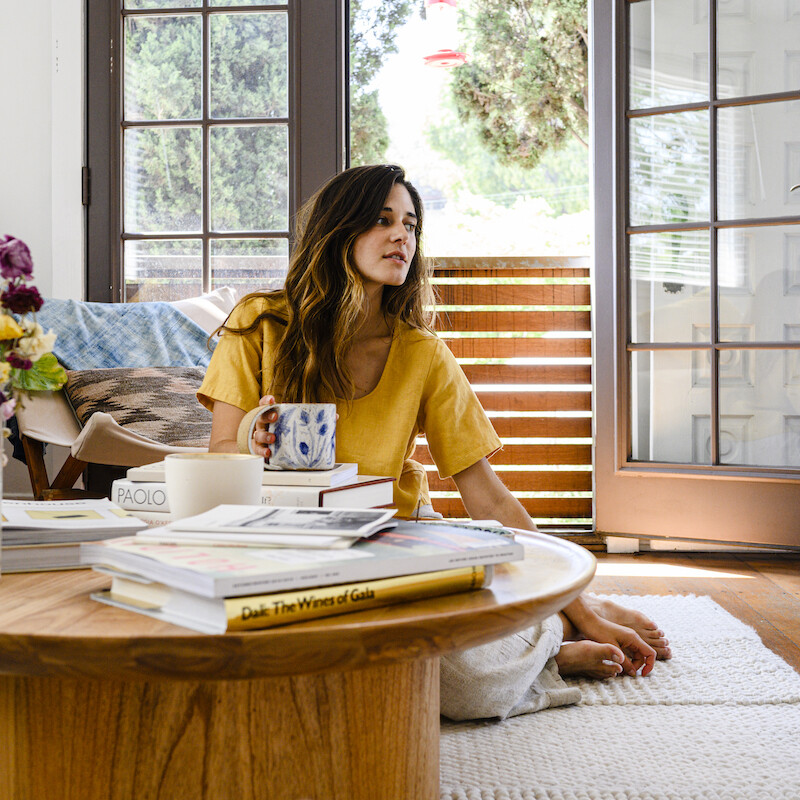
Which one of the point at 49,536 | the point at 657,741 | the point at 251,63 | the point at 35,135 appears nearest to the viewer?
the point at 49,536

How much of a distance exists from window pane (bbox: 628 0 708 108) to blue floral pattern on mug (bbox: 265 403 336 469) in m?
2.28

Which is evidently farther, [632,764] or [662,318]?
[662,318]

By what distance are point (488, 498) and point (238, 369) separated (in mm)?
518

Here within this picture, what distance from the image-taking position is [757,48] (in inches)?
109

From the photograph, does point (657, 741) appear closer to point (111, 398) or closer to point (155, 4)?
point (111, 398)

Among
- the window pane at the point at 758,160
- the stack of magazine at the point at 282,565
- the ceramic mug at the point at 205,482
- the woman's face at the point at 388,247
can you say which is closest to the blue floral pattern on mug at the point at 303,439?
the ceramic mug at the point at 205,482

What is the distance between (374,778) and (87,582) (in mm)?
318

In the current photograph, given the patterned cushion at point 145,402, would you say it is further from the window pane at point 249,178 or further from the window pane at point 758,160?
the window pane at point 758,160

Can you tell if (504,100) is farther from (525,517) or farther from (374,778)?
(374,778)

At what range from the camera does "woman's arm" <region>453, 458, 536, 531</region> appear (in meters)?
1.44

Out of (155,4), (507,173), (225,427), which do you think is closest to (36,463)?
(225,427)

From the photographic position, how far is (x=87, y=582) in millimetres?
719

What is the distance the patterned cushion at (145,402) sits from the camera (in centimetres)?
215

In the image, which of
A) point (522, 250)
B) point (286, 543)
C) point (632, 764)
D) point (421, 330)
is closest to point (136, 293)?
point (421, 330)
